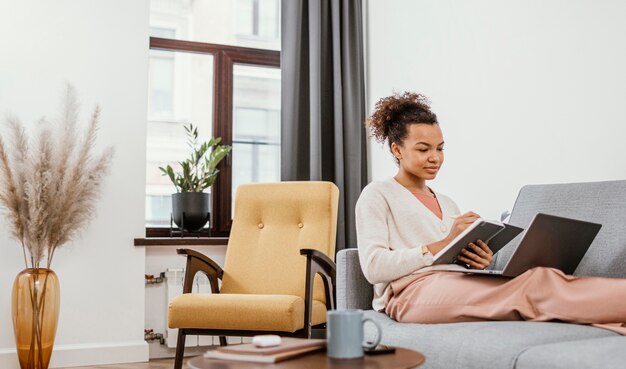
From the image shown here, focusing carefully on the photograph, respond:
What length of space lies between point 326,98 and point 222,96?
2.01ft

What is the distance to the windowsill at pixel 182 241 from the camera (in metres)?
3.54

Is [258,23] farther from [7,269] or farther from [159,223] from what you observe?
[7,269]

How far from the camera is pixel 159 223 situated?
3.88m

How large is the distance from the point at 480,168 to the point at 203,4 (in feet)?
6.58

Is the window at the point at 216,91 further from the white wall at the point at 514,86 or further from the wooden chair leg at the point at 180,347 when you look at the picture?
the wooden chair leg at the point at 180,347

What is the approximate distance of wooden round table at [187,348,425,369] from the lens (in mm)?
1114

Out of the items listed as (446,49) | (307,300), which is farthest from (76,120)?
(446,49)

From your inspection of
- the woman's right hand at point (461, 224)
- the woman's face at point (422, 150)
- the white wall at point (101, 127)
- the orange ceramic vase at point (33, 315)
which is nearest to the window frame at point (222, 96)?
the white wall at point (101, 127)

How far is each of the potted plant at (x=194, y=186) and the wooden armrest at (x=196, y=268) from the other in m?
0.63

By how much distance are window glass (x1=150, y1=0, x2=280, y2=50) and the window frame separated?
7cm

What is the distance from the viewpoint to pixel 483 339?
4.81 ft

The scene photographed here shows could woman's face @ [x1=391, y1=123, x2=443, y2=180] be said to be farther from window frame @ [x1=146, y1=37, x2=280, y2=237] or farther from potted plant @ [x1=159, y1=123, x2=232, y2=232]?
window frame @ [x1=146, y1=37, x2=280, y2=237]

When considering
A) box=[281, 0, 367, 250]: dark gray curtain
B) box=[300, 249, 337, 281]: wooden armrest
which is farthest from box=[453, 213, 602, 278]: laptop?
box=[281, 0, 367, 250]: dark gray curtain

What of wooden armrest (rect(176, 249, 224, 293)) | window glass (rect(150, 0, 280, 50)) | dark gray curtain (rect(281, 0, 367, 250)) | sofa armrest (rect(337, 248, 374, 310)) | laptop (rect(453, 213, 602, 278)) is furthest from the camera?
window glass (rect(150, 0, 280, 50))
